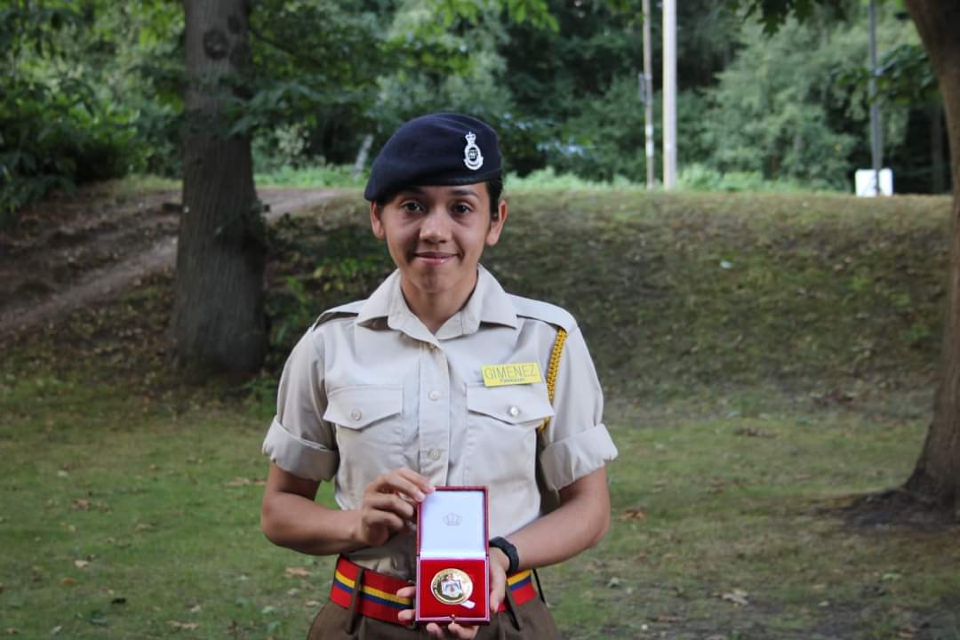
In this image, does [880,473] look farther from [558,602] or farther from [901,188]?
[901,188]

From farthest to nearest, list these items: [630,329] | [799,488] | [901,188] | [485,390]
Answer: [901,188], [630,329], [799,488], [485,390]

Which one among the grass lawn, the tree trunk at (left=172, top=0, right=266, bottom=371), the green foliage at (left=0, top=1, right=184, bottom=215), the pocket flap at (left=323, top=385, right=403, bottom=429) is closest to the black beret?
the pocket flap at (left=323, top=385, right=403, bottom=429)

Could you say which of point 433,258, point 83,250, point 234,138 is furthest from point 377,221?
point 83,250

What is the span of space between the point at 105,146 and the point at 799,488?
13.6m

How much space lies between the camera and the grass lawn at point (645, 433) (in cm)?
632

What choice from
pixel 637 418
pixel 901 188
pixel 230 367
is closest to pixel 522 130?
pixel 637 418

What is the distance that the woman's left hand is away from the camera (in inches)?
83.4

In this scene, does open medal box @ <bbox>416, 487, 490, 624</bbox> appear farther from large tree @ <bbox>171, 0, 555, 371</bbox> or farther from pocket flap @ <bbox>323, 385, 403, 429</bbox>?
large tree @ <bbox>171, 0, 555, 371</bbox>

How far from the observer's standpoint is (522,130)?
11.7m

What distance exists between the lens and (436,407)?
7.75ft

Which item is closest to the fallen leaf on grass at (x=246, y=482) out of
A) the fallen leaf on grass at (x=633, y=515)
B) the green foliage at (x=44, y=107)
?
the fallen leaf on grass at (x=633, y=515)

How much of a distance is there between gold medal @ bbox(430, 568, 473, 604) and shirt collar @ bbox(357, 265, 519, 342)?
50 cm

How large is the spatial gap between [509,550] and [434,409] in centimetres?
30

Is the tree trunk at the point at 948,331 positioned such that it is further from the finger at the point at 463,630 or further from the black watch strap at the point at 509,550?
the finger at the point at 463,630
